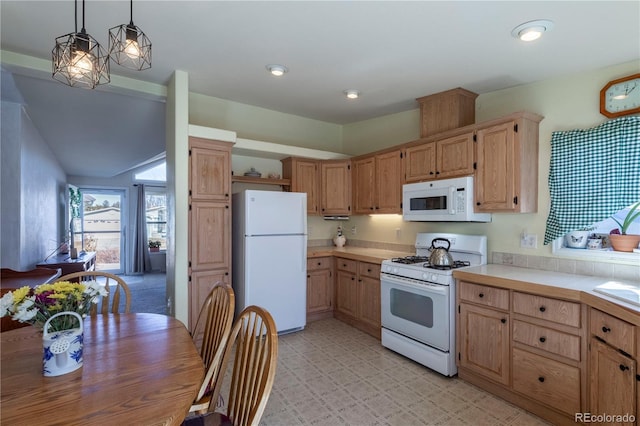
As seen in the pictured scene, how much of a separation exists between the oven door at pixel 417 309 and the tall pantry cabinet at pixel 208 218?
168cm

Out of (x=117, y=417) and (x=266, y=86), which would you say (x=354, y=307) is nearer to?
(x=266, y=86)

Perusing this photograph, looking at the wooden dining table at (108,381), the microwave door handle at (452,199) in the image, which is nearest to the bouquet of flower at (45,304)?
the wooden dining table at (108,381)

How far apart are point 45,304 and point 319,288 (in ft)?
10.3

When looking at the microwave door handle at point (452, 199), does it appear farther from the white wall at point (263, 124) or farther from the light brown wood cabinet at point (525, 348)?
the white wall at point (263, 124)

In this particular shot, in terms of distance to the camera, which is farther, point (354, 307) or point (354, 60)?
point (354, 307)

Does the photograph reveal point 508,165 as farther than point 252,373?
Yes

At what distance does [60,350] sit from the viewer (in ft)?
3.88

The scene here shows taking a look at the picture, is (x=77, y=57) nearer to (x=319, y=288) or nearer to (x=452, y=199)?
(x=452, y=199)

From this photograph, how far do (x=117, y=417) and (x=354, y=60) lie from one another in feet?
8.97

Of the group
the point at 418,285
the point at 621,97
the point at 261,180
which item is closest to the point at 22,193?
the point at 261,180

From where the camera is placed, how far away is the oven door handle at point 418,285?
8.95 feet

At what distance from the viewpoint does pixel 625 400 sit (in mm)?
1715

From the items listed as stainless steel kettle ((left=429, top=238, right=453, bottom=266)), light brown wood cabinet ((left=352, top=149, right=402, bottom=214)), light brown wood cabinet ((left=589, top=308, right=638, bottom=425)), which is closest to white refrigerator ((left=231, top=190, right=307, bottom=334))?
light brown wood cabinet ((left=352, top=149, right=402, bottom=214))

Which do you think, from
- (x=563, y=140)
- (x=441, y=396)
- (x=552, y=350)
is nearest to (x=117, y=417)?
(x=441, y=396)
